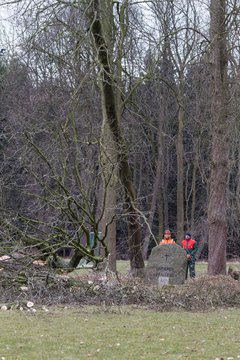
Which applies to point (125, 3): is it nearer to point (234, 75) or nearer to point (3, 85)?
point (234, 75)

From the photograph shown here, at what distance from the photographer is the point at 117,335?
8.94m

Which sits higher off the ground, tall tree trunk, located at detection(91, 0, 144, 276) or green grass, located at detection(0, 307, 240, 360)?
tall tree trunk, located at detection(91, 0, 144, 276)

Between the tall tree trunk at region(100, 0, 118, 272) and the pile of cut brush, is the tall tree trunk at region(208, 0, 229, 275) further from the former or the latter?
the pile of cut brush

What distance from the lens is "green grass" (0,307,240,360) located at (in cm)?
758

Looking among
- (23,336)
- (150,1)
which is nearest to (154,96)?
(150,1)

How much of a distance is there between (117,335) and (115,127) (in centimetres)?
829

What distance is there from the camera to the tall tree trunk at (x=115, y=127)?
14750mm

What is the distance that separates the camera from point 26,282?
1223 centimetres

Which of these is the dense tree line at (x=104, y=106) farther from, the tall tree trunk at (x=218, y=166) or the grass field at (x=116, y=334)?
the grass field at (x=116, y=334)

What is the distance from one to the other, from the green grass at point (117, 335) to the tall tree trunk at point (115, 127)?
13.0ft

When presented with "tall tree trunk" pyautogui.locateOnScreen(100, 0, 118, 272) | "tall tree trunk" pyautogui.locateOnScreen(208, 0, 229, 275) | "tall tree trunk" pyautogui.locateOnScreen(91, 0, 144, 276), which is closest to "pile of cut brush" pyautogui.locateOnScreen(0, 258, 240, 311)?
"tall tree trunk" pyautogui.locateOnScreen(100, 0, 118, 272)

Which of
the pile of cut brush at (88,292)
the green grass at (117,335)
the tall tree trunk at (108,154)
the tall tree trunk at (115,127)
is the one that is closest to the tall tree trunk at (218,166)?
the tall tree trunk at (115,127)

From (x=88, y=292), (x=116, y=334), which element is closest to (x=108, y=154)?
(x=88, y=292)

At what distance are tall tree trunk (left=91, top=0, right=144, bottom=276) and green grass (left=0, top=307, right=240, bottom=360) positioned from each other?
397 cm
